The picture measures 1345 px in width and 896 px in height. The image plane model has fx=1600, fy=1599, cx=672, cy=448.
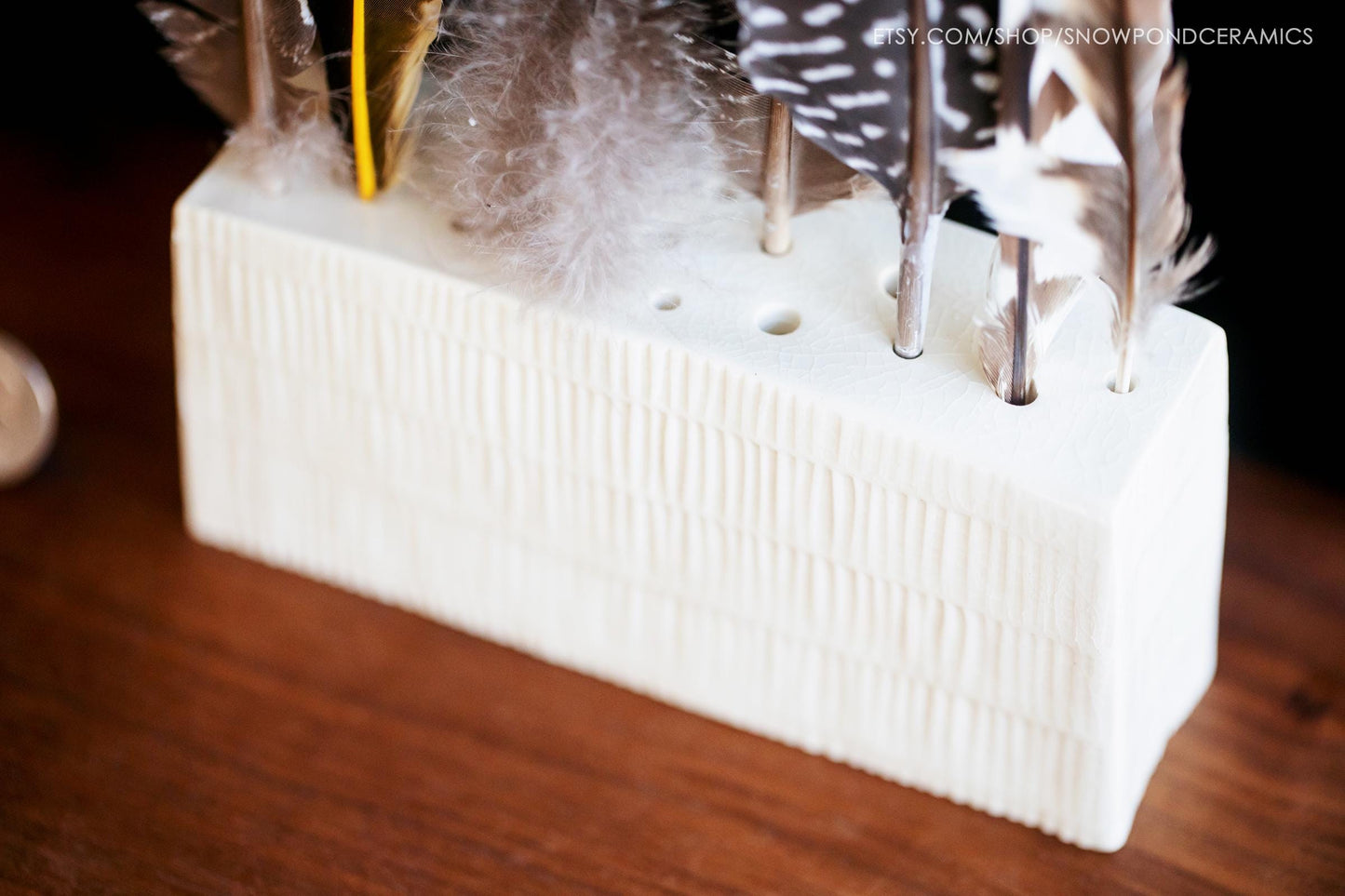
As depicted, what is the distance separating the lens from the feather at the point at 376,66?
59 cm

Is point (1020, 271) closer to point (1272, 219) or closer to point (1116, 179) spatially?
point (1116, 179)

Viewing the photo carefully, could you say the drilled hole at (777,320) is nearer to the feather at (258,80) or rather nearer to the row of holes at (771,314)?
the row of holes at (771,314)

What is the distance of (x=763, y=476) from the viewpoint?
59 cm

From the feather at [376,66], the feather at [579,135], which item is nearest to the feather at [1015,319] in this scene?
the feather at [579,135]

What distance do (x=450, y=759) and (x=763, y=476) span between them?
182 millimetres

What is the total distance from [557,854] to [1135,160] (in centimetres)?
33

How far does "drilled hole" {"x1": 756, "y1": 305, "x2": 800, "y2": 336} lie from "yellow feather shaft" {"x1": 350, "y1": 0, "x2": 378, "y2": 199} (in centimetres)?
17

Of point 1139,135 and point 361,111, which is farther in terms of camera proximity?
point 361,111

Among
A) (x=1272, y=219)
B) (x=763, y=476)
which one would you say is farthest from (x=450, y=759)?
(x=1272, y=219)

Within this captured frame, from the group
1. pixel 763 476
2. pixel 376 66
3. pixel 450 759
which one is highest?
pixel 376 66

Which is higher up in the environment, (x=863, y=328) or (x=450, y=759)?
(x=863, y=328)

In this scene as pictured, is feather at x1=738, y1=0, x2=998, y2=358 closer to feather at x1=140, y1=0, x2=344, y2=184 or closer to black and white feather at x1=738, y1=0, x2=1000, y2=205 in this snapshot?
black and white feather at x1=738, y1=0, x2=1000, y2=205

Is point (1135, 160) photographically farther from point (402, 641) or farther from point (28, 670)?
point (28, 670)

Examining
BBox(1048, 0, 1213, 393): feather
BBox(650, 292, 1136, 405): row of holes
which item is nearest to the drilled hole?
BBox(650, 292, 1136, 405): row of holes
